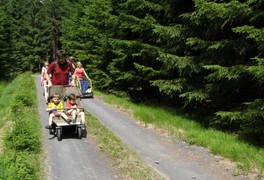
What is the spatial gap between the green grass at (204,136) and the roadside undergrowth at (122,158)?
2136mm

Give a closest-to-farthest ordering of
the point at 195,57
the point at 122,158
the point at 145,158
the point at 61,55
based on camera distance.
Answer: the point at 122,158, the point at 145,158, the point at 61,55, the point at 195,57

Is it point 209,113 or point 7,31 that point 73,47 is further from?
point 209,113

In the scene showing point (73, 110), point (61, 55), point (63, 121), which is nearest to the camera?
point (63, 121)

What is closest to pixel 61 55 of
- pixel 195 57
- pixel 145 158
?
pixel 145 158

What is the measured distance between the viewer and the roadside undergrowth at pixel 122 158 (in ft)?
25.3

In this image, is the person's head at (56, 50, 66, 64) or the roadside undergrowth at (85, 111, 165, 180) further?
the person's head at (56, 50, 66, 64)

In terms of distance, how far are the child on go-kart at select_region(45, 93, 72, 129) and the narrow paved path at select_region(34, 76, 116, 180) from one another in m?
0.65

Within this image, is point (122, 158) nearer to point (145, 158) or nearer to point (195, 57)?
point (145, 158)

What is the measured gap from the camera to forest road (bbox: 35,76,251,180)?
7898mm

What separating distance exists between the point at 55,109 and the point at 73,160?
239cm

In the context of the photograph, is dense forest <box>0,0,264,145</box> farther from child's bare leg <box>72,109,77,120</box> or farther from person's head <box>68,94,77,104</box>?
child's bare leg <box>72,109,77,120</box>

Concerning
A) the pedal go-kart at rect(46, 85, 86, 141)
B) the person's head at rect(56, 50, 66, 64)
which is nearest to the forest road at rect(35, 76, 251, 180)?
the pedal go-kart at rect(46, 85, 86, 141)

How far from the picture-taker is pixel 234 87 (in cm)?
1034

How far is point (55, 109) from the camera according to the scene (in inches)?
420
